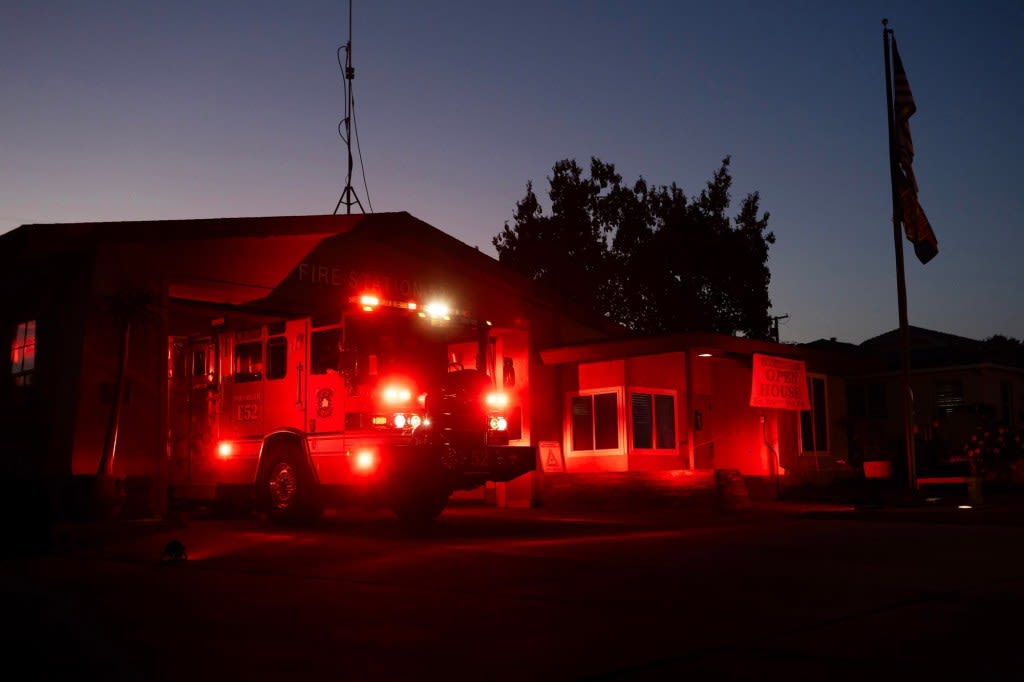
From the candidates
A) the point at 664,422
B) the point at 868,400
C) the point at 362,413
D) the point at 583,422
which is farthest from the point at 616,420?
the point at 868,400

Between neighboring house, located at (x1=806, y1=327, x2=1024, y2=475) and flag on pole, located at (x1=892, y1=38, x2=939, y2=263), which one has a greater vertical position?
flag on pole, located at (x1=892, y1=38, x2=939, y2=263)

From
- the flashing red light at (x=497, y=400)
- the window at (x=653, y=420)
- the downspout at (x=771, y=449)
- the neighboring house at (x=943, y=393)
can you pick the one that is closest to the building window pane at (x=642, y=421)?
the window at (x=653, y=420)

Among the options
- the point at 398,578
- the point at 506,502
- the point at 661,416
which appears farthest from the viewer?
the point at 661,416

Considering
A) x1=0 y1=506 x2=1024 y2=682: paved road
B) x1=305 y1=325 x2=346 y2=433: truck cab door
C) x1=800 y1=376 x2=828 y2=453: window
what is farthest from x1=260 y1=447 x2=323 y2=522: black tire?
x1=800 y1=376 x2=828 y2=453: window

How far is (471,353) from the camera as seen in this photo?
15336 mm

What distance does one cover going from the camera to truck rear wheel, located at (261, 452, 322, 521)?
1489 cm

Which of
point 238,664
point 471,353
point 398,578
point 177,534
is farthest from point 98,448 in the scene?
point 238,664

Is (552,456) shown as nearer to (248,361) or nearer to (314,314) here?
(314,314)

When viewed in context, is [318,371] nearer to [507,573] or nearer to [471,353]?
[471,353]

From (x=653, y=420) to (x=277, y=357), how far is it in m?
11.1

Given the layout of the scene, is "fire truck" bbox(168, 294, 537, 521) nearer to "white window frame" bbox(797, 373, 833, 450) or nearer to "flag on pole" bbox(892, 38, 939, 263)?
"flag on pole" bbox(892, 38, 939, 263)

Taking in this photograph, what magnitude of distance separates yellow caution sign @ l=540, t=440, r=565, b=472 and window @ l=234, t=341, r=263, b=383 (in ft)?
26.2

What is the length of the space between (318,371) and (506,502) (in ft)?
27.0

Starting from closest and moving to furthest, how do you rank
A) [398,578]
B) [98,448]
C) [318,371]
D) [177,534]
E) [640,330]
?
[398,578] → [177,534] → [318,371] → [98,448] → [640,330]
